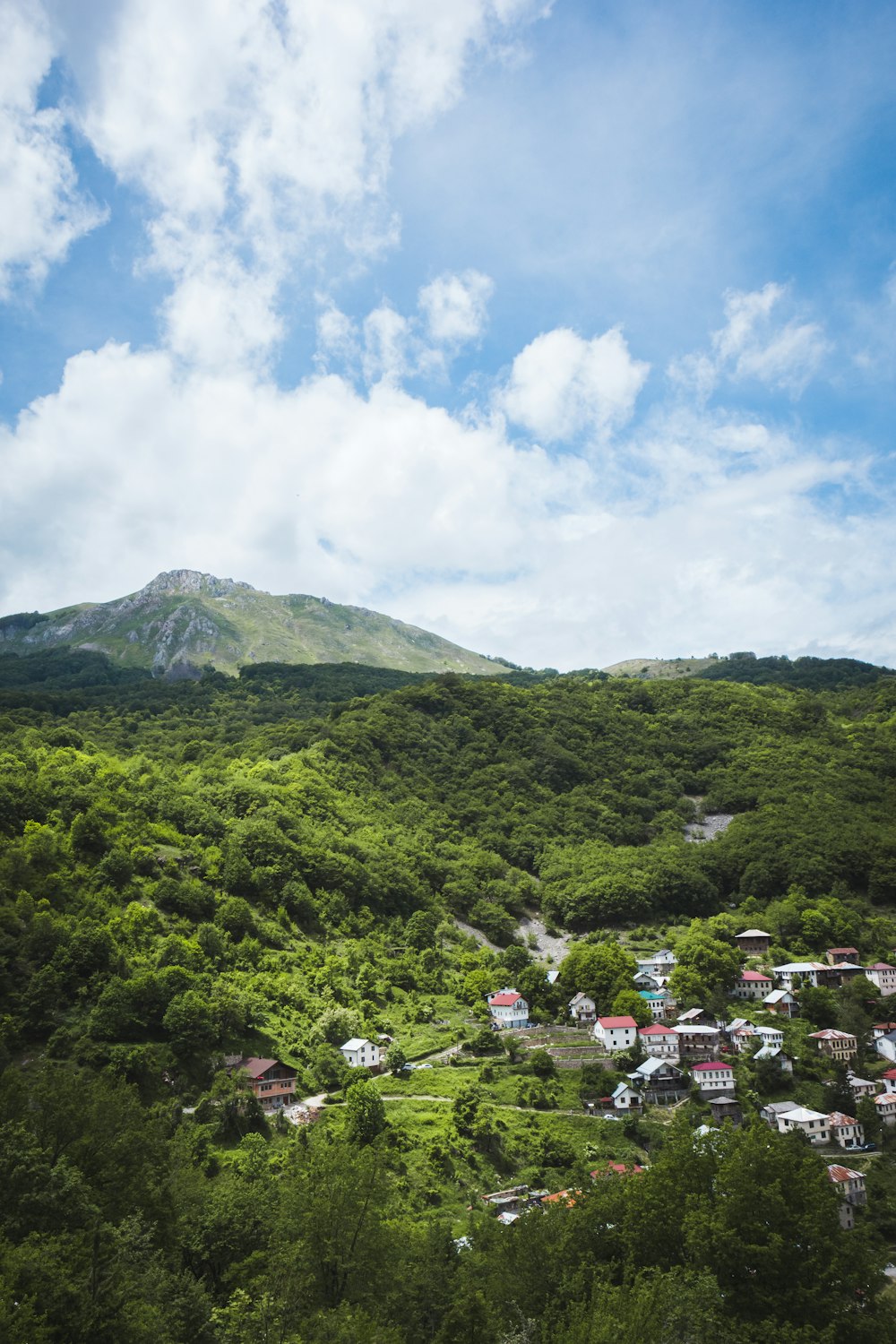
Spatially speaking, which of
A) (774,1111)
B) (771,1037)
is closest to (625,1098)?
(774,1111)

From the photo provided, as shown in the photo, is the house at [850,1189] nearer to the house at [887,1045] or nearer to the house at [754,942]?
the house at [887,1045]

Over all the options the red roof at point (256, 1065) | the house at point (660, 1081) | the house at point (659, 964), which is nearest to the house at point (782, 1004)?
the house at point (659, 964)

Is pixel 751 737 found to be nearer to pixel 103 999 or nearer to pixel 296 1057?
pixel 296 1057

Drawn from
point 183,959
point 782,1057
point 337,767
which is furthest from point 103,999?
point 337,767

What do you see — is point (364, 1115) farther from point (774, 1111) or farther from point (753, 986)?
point (753, 986)

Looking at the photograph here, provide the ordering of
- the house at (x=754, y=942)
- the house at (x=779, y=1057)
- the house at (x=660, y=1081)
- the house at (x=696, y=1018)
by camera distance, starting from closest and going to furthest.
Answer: the house at (x=660, y=1081), the house at (x=779, y=1057), the house at (x=696, y=1018), the house at (x=754, y=942)

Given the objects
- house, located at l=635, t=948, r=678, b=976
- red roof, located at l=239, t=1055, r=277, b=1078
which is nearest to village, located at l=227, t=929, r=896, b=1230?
red roof, located at l=239, t=1055, r=277, b=1078
